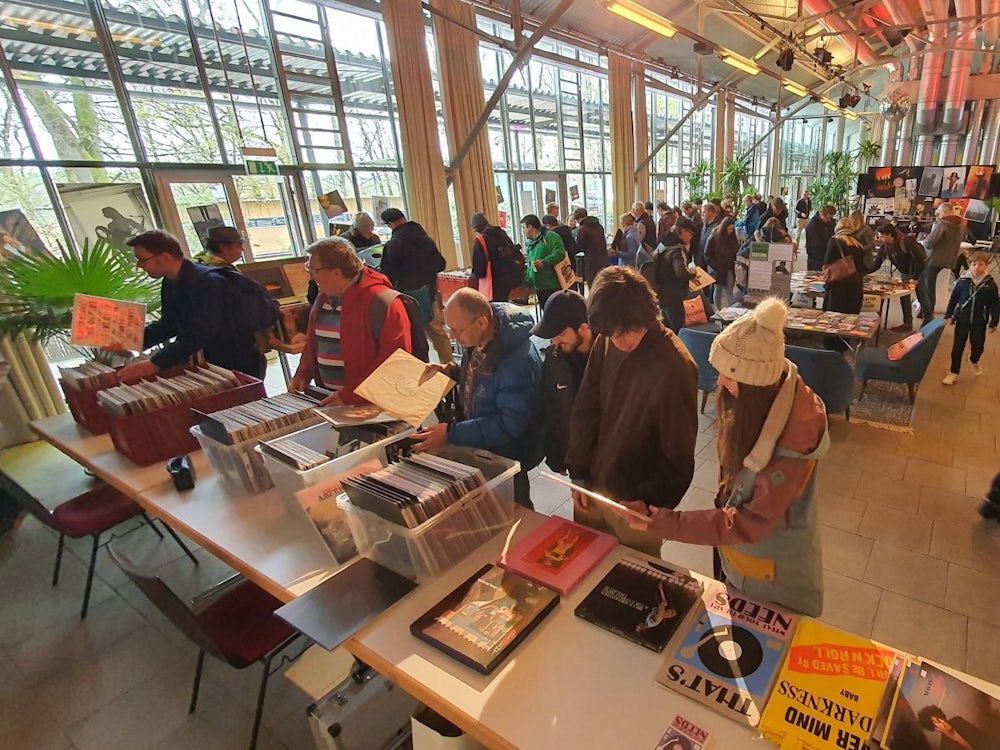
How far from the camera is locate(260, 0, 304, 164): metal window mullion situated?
5.71m

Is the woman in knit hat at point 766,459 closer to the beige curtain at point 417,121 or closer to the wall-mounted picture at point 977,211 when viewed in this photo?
the beige curtain at point 417,121

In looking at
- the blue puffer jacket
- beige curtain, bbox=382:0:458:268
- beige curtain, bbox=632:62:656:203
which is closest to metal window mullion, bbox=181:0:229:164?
beige curtain, bbox=382:0:458:268

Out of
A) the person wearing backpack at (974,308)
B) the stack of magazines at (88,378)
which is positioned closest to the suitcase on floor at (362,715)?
the stack of magazines at (88,378)

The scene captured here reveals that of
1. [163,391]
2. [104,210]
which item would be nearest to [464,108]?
[104,210]

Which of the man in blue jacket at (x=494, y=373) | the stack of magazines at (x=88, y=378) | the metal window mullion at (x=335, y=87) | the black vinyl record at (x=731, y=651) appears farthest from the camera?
the metal window mullion at (x=335, y=87)

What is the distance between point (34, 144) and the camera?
4.41 metres

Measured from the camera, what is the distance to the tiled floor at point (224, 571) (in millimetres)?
1887

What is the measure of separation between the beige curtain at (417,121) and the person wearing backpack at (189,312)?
4.73 m

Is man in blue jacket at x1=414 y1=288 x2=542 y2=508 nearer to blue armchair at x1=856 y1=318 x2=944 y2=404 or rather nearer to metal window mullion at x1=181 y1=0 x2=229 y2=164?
blue armchair at x1=856 y1=318 x2=944 y2=404

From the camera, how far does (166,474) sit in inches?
77.3

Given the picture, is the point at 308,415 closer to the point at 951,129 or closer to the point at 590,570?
the point at 590,570

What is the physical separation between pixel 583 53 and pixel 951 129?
9.12m

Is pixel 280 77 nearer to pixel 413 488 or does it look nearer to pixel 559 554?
pixel 413 488

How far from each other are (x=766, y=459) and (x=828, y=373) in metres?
2.51
